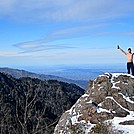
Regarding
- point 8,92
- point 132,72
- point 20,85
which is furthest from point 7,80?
point 132,72

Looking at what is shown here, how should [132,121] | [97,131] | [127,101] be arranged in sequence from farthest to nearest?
[127,101]
[132,121]
[97,131]

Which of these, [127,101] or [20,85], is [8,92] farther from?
[127,101]

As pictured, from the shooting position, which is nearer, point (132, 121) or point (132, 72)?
point (132, 121)

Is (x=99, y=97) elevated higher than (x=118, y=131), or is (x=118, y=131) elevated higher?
(x=99, y=97)

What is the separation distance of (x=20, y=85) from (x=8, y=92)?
1387cm

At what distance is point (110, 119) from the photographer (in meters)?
17.6

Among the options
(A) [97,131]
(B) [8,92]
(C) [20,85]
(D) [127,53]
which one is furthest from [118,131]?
(C) [20,85]

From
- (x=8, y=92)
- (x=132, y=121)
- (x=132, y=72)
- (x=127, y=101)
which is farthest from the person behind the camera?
(x=8, y=92)

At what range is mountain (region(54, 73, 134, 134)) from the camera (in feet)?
55.1

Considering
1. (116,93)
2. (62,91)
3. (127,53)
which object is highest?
(127,53)

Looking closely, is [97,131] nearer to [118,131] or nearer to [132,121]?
[118,131]

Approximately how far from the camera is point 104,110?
59.9ft

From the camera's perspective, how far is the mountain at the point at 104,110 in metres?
16.8

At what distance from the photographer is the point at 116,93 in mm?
19203
